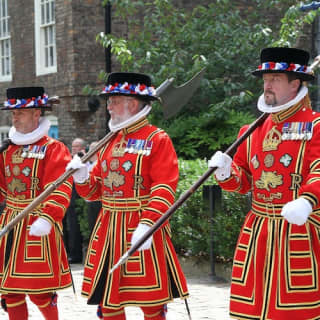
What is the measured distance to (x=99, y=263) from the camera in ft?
16.9

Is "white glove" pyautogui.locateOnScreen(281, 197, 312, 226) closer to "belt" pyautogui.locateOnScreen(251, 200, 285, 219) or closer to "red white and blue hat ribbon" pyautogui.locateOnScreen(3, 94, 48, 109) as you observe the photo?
"belt" pyautogui.locateOnScreen(251, 200, 285, 219)

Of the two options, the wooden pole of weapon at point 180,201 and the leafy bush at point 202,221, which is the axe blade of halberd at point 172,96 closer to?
the wooden pole of weapon at point 180,201

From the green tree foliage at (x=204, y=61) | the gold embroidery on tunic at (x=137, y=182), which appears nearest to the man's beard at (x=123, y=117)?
the gold embroidery on tunic at (x=137, y=182)

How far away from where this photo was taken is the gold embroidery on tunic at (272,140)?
4594 millimetres

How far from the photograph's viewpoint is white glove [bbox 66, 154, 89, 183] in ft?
16.9

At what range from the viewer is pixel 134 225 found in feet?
17.0

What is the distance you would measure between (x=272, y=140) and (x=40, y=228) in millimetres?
1745

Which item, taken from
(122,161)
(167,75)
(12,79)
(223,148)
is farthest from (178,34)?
(122,161)

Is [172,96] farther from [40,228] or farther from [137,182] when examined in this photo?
[40,228]

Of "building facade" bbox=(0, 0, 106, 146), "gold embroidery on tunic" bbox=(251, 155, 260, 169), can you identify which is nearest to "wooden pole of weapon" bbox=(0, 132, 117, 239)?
"gold embroidery on tunic" bbox=(251, 155, 260, 169)

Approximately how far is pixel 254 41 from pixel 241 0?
289cm

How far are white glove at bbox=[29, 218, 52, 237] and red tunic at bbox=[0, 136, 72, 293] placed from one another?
166 millimetres

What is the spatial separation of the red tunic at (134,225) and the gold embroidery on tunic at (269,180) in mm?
701

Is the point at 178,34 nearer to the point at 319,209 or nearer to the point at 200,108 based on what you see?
the point at 200,108
